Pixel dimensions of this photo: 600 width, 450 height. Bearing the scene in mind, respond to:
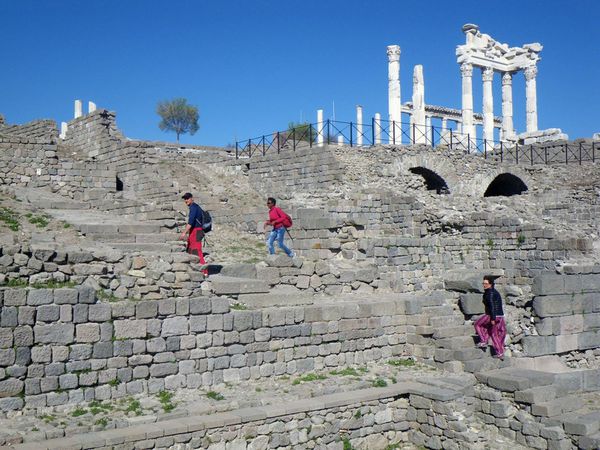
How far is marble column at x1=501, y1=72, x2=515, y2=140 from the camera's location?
4106cm

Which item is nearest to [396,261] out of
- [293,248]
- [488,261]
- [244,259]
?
[293,248]

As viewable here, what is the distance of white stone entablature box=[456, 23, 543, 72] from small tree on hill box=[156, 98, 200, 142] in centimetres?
2561

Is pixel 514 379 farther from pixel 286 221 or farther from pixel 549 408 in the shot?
pixel 286 221

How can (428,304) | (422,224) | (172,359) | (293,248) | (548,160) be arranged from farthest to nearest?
1. (548,160)
2. (422,224)
3. (293,248)
4. (428,304)
5. (172,359)

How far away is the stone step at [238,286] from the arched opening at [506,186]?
20468mm

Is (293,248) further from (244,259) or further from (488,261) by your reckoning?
(488,261)

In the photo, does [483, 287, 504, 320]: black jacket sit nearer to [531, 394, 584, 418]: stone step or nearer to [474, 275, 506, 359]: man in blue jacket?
[474, 275, 506, 359]: man in blue jacket

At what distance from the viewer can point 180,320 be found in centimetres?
1008

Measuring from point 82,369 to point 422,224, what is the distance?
11952 mm

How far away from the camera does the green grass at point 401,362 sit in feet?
39.9

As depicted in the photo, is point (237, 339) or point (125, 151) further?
point (125, 151)

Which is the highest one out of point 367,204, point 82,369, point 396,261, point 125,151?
point 125,151

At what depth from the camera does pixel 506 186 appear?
32.1 m

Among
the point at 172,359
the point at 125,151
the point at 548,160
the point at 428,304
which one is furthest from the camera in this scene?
the point at 548,160
